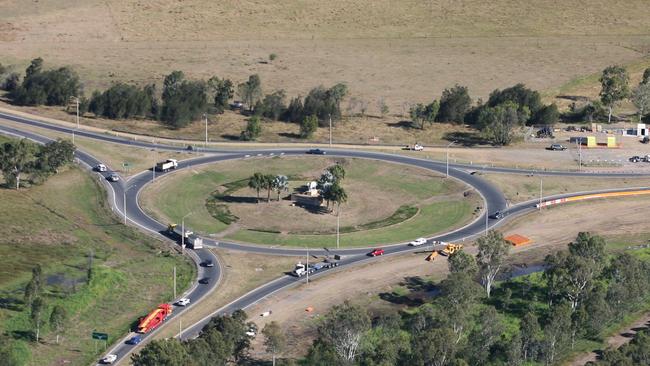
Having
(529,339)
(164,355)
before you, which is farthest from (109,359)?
(529,339)

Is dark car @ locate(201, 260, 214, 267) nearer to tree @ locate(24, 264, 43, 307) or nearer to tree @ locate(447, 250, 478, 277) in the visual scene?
tree @ locate(24, 264, 43, 307)

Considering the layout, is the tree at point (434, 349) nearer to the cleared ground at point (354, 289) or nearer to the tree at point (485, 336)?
the tree at point (485, 336)

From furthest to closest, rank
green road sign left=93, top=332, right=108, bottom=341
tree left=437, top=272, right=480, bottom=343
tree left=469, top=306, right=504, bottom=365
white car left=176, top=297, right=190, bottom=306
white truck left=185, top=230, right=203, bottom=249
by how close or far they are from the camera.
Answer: white truck left=185, top=230, right=203, bottom=249 → white car left=176, top=297, right=190, bottom=306 → tree left=437, top=272, right=480, bottom=343 → green road sign left=93, top=332, right=108, bottom=341 → tree left=469, top=306, right=504, bottom=365

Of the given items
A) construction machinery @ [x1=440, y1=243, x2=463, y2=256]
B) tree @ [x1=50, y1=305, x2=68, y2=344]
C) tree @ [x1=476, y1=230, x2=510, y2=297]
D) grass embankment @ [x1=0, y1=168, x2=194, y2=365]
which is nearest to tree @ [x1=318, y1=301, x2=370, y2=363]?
grass embankment @ [x1=0, y1=168, x2=194, y2=365]

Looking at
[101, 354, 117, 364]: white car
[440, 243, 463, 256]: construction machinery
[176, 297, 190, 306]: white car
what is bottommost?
[101, 354, 117, 364]: white car

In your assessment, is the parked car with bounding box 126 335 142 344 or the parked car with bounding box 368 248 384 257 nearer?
the parked car with bounding box 126 335 142 344
